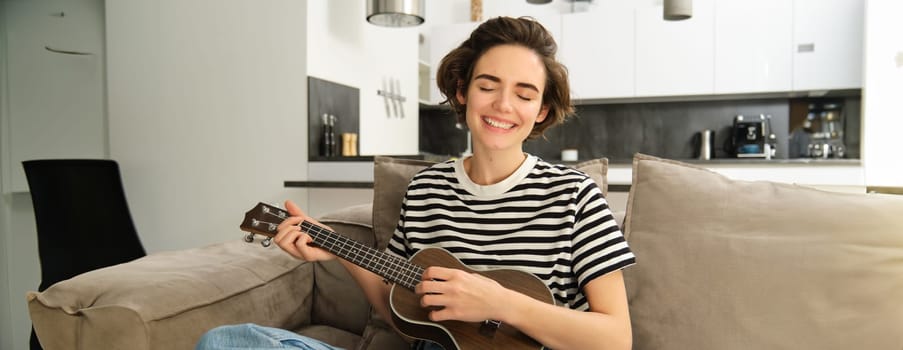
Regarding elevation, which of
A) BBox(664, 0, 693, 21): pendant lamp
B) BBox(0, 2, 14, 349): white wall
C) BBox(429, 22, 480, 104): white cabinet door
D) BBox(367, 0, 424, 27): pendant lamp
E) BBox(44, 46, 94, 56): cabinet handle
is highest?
BBox(429, 22, 480, 104): white cabinet door

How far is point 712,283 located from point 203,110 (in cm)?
262

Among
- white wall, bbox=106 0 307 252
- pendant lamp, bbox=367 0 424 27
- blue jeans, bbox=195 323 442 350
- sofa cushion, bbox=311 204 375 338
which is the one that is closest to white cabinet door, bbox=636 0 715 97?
pendant lamp, bbox=367 0 424 27

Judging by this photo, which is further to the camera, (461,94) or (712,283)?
(461,94)

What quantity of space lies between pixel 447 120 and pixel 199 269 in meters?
3.83

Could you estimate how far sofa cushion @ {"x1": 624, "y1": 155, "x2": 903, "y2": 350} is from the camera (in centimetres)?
112

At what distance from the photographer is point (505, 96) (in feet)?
3.80

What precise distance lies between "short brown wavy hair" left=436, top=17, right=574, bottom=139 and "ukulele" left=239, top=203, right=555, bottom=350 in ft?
1.23

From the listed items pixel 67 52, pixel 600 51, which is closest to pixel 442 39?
pixel 600 51

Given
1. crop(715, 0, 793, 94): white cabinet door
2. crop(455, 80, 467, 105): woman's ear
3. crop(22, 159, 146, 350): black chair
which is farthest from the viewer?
crop(715, 0, 793, 94): white cabinet door

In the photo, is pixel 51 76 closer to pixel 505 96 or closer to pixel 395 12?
pixel 395 12

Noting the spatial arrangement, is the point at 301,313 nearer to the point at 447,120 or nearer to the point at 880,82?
the point at 880,82

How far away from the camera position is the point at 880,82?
276cm

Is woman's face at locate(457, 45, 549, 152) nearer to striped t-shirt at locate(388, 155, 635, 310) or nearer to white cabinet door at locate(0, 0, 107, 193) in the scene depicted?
striped t-shirt at locate(388, 155, 635, 310)

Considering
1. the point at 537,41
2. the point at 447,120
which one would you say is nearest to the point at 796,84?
the point at 447,120
